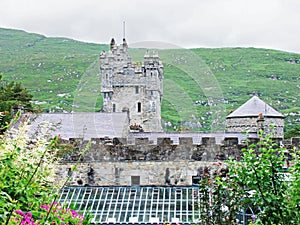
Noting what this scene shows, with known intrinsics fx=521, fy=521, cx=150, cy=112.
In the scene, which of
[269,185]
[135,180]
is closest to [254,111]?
[135,180]

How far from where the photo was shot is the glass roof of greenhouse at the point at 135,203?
13.5 metres

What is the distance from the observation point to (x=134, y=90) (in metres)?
67.9

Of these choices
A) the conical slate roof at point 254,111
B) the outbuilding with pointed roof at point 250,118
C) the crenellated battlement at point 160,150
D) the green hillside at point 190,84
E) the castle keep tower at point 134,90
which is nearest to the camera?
the crenellated battlement at point 160,150

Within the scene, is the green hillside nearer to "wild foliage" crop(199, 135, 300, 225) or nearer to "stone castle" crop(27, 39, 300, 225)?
"stone castle" crop(27, 39, 300, 225)

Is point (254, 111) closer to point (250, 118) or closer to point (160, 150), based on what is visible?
point (250, 118)

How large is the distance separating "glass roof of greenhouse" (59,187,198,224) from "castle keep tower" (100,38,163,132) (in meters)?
51.0

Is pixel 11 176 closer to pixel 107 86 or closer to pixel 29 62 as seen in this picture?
pixel 107 86

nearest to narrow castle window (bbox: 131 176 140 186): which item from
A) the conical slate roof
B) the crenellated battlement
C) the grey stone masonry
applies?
the grey stone masonry

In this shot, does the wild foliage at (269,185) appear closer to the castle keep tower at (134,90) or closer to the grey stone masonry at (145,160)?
the grey stone masonry at (145,160)

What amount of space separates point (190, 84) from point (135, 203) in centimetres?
14828

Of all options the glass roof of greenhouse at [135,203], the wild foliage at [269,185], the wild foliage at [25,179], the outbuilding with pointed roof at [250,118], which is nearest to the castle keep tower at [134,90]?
the outbuilding with pointed roof at [250,118]

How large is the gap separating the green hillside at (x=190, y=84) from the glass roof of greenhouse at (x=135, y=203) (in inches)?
3563

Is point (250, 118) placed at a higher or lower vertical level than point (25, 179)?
lower

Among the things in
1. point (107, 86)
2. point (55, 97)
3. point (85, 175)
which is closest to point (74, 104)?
point (55, 97)
